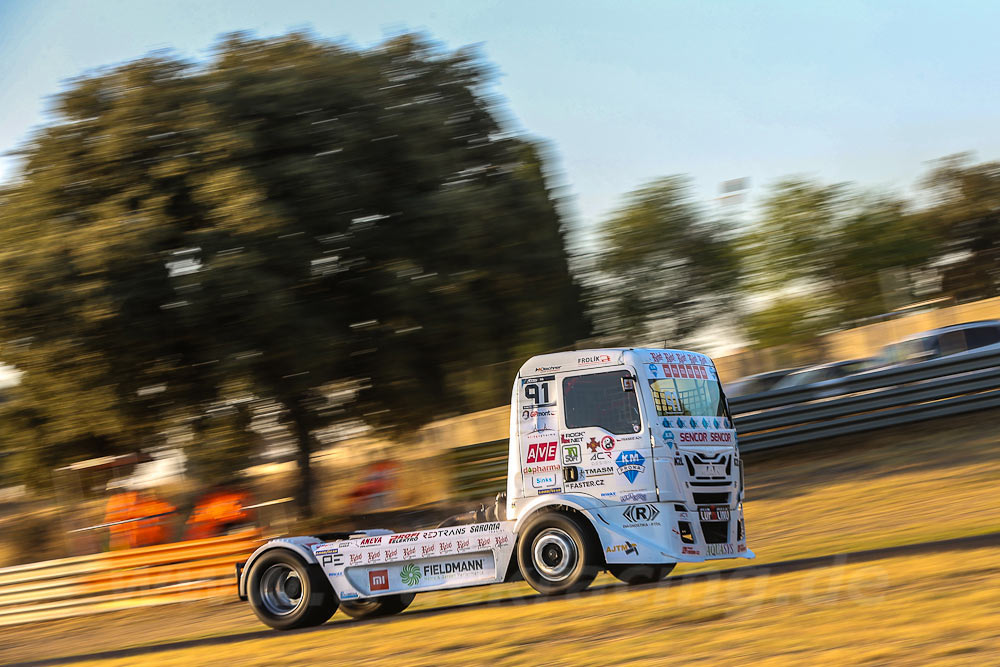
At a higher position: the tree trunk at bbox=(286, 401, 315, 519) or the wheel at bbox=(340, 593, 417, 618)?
the tree trunk at bbox=(286, 401, 315, 519)

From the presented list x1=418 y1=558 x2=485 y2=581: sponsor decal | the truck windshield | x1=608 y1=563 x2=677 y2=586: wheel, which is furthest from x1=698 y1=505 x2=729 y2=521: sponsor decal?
x1=418 y1=558 x2=485 y2=581: sponsor decal

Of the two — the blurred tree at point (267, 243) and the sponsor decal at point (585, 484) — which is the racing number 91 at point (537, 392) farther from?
the blurred tree at point (267, 243)

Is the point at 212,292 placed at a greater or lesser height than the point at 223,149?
lesser

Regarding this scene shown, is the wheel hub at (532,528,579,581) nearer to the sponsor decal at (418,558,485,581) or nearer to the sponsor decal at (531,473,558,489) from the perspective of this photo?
the sponsor decal at (531,473,558,489)

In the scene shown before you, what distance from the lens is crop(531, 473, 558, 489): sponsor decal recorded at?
1084 cm

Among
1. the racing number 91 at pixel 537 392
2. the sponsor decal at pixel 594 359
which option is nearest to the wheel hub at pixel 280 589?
the racing number 91 at pixel 537 392

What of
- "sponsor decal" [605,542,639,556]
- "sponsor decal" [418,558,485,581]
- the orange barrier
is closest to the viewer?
"sponsor decal" [605,542,639,556]

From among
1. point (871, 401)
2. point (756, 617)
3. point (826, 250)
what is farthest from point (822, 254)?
point (756, 617)

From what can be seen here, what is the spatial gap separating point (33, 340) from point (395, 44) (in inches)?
332

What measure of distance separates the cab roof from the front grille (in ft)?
5.66

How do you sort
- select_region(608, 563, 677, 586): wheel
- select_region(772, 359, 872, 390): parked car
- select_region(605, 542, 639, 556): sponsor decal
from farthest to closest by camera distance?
select_region(772, 359, 872, 390): parked car → select_region(608, 563, 677, 586): wheel → select_region(605, 542, 639, 556): sponsor decal

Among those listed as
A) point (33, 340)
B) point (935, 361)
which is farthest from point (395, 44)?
point (935, 361)

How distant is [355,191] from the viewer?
18.4 metres

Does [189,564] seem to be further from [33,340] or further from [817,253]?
[817,253]
